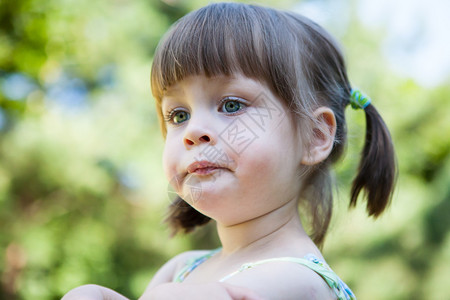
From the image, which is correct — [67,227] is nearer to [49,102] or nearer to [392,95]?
[49,102]

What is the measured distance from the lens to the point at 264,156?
0.76 meters

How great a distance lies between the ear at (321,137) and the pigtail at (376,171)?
0.19 metres

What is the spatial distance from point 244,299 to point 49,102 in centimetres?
266

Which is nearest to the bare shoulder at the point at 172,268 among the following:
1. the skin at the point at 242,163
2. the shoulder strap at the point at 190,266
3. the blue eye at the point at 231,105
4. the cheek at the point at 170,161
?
the shoulder strap at the point at 190,266

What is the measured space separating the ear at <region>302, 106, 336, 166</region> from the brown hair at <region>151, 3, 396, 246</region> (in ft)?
0.08

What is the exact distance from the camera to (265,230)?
0.82 m

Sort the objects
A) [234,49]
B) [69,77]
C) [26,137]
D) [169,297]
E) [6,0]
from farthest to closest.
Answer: [69,77] < [6,0] < [26,137] < [234,49] < [169,297]

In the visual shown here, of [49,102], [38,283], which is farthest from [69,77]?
[38,283]

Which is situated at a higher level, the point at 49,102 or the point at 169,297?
the point at 169,297

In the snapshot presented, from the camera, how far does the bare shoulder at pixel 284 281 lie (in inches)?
25.0

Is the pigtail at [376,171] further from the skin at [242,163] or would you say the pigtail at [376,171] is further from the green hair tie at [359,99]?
the skin at [242,163]

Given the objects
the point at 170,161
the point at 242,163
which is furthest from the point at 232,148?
the point at 170,161

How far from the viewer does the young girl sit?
75 cm

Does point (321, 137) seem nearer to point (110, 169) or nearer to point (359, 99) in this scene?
point (359, 99)
